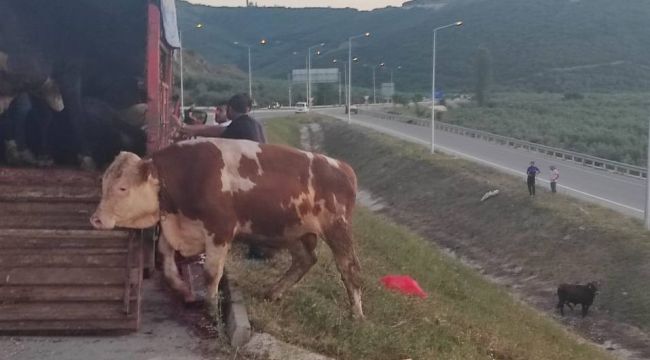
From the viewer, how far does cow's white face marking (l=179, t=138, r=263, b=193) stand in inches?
265

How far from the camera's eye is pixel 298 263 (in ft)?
25.1

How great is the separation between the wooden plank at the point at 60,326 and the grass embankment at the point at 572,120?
37.5 metres

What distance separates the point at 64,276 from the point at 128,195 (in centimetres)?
78

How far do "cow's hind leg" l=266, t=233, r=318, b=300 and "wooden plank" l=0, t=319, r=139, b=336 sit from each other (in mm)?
1407

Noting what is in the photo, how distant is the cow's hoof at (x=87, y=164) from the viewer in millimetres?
8508

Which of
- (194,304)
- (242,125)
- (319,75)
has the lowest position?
(194,304)

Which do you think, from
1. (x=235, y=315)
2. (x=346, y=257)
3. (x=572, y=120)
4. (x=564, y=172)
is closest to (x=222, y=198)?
(x=235, y=315)

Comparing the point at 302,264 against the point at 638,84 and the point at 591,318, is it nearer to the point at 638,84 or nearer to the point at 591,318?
the point at 591,318

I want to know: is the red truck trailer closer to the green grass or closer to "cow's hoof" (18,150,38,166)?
"cow's hoof" (18,150,38,166)

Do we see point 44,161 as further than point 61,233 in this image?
Yes

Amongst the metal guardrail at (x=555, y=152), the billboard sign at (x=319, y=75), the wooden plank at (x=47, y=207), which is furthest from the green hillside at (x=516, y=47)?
the wooden plank at (x=47, y=207)

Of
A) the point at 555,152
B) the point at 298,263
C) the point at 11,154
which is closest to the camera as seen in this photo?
the point at 298,263

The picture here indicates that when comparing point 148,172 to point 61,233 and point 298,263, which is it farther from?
point 298,263

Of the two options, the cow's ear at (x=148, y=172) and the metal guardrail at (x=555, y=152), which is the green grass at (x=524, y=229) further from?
the cow's ear at (x=148, y=172)
